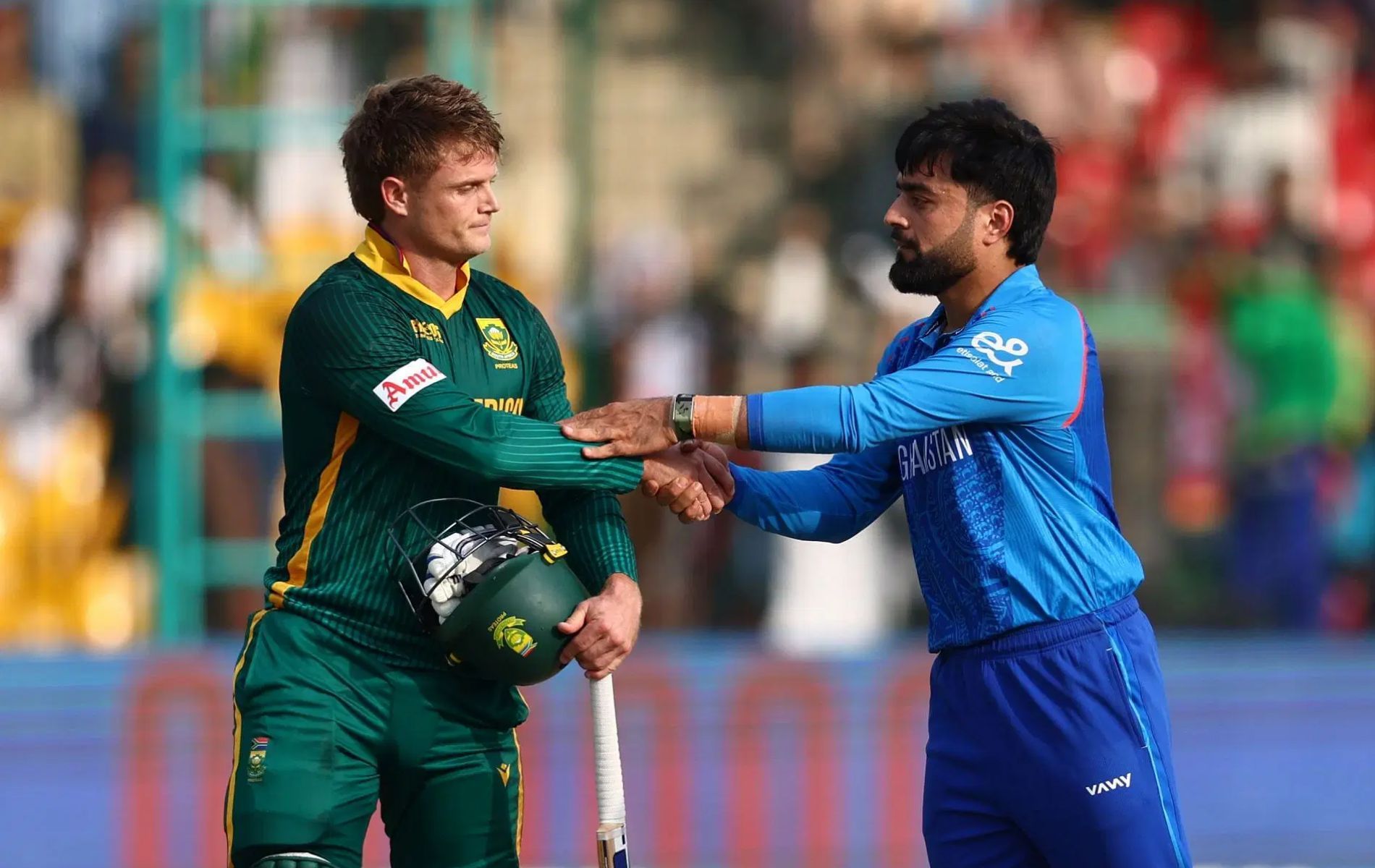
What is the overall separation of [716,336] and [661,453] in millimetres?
4580

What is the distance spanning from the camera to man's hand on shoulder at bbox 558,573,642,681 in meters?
3.79

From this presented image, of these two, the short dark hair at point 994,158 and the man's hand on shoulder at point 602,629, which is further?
the short dark hair at point 994,158

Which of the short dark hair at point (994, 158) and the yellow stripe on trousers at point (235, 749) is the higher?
the short dark hair at point (994, 158)

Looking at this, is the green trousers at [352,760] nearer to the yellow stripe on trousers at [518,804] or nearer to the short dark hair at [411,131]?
the yellow stripe on trousers at [518,804]

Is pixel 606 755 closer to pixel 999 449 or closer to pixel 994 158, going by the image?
pixel 999 449

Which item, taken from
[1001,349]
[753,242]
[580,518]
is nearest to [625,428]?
[580,518]

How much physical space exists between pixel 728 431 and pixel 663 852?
A: 4.13 m

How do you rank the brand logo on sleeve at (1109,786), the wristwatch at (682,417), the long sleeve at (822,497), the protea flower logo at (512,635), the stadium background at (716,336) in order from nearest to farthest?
the protea flower logo at (512,635) < the brand logo on sleeve at (1109,786) < the wristwatch at (682,417) < the long sleeve at (822,497) < the stadium background at (716,336)

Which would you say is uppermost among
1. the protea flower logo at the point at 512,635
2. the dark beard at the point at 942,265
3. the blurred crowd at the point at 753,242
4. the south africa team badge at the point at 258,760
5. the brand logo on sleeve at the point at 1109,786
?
the blurred crowd at the point at 753,242

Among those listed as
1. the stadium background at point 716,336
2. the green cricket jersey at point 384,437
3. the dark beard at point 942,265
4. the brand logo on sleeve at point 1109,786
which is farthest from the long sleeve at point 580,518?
the stadium background at point 716,336

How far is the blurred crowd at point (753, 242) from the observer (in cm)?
841

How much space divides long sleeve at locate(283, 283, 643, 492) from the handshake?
0.09 metres

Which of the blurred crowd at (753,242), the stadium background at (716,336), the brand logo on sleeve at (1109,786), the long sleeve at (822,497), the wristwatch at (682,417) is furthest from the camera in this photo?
the blurred crowd at (753,242)

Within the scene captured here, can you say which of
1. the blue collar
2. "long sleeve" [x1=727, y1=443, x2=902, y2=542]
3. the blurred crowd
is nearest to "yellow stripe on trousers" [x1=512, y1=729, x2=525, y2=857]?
"long sleeve" [x1=727, y1=443, x2=902, y2=542]
